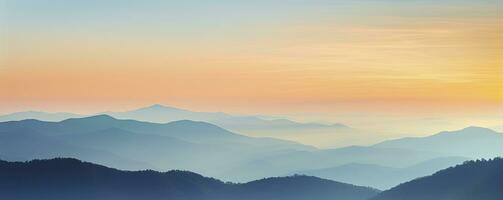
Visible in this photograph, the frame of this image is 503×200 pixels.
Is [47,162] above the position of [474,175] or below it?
above

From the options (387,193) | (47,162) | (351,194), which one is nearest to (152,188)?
(47,162)

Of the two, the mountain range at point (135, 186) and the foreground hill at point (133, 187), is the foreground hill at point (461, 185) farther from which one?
the foreground hill at point (133, 187)

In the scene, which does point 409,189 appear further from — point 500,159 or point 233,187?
point 233,187

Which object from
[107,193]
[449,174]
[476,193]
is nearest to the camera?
[476,193]

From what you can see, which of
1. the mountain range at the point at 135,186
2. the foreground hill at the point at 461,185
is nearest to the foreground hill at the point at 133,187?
the mountain range at the point at 135,186

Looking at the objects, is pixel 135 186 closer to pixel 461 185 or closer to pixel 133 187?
pixel 133 187

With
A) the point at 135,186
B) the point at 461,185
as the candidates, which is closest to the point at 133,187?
the point at 135,186
